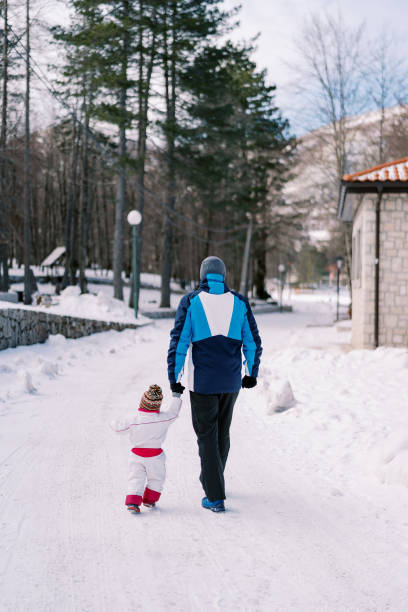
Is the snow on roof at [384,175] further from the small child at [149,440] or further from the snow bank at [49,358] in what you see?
the small child at [149,440]

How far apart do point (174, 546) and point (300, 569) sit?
751mm

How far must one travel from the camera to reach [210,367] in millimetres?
3879

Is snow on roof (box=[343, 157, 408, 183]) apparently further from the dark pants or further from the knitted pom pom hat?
the knitted pom pom hat

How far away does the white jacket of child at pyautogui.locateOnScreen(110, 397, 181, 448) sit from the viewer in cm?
383

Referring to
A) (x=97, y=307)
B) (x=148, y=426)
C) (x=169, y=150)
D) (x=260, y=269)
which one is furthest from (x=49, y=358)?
(x=260, y=269)

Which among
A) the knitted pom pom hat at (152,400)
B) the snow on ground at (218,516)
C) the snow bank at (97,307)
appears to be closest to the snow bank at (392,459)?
the snow on ground at (218,516)

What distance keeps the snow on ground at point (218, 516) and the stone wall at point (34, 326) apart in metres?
2.15

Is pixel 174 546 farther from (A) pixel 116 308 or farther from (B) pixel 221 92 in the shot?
(B) pixel 221 92

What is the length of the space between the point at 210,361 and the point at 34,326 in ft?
26.9

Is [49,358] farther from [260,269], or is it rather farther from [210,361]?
[260,269]

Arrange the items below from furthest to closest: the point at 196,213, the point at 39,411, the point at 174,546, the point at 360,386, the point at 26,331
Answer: the point at 196,213, the point at 26,331, the point at 360,386, the point at 39,411, the point at 174,546

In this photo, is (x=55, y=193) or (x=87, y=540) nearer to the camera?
(x=87, y=540)

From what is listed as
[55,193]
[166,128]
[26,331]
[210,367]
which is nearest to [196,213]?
[55,193]

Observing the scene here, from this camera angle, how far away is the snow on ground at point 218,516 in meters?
2.75
